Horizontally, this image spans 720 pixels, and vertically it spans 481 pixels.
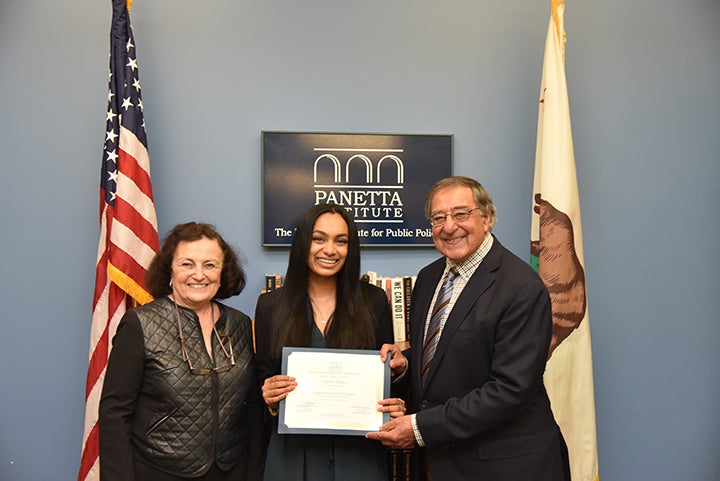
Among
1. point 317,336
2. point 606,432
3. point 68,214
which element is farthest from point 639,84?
point 68,214

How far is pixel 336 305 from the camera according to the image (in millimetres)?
1967

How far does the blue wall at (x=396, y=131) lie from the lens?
3.03 m

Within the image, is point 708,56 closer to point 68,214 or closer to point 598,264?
point 598,264

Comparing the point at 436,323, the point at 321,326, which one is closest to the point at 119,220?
the point at 321,326

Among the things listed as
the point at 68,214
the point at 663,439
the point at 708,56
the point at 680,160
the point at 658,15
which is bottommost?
the point at 663,439

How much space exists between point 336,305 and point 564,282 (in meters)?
1.40

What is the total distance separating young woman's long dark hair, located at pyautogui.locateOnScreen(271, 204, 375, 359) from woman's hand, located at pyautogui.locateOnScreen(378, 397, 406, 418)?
0.65ft

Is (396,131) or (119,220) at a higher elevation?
(396,131)

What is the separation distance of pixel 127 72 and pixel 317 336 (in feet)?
5.88

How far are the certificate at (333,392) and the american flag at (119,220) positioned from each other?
4.13ft

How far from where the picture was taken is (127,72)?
9.21ft

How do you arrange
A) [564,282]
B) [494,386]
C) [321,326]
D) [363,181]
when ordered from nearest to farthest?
[494,386]
[321,326]
[564,282]
[363,181]

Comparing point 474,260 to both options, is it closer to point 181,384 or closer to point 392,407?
point 392,407

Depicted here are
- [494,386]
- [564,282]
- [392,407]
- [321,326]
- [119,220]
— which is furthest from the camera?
[564,282]
